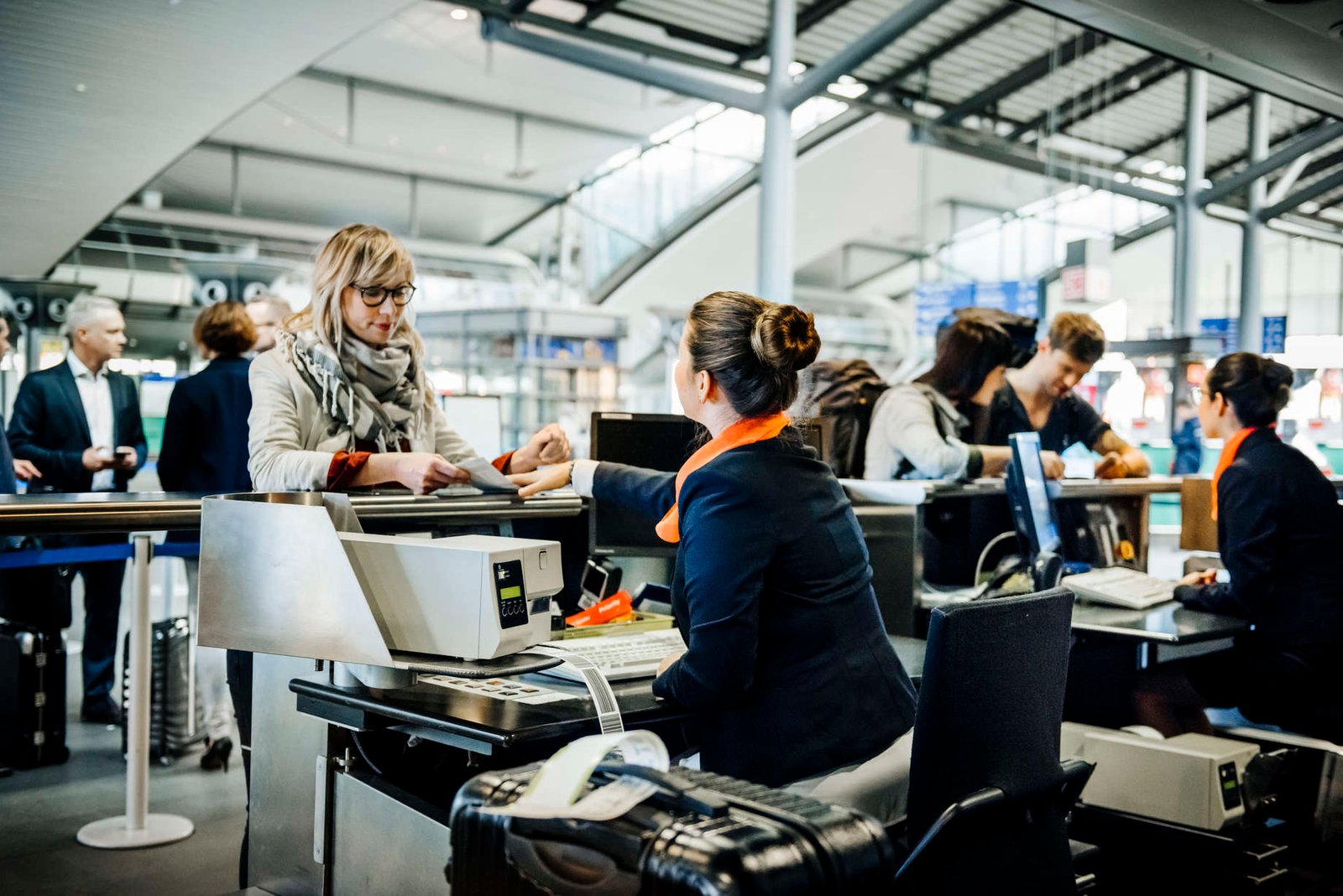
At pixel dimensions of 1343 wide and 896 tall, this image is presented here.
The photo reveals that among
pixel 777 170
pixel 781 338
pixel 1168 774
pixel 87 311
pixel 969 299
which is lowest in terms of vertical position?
pixel 1168 774

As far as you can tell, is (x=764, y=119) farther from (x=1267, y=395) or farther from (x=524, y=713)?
(x=524, y=713)

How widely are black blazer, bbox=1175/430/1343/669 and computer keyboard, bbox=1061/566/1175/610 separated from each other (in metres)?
0.16

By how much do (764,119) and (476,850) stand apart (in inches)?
325

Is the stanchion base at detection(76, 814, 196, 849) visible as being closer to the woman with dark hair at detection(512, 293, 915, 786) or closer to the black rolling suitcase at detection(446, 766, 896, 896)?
the woman with dark hair at detection(512, 293, 915, 786)

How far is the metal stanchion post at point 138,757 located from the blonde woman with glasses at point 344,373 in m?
1.07

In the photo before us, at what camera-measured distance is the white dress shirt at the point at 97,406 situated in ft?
15.3

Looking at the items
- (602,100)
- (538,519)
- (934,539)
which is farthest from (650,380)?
(538,519)

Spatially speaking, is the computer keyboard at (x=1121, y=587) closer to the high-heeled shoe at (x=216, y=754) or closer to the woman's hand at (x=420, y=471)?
the woman's hand at (x=420, y=471)

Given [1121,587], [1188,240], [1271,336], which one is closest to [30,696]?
[1121,587]

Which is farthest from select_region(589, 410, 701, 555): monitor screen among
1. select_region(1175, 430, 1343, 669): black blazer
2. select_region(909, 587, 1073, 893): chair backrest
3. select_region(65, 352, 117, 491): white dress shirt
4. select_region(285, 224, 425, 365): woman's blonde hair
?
select_region(65, 352, 117, 491): white dress shirt

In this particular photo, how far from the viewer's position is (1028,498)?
10.4 ft

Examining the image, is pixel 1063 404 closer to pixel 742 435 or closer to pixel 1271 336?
pixel 742 435

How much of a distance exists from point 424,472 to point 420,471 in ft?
0.04

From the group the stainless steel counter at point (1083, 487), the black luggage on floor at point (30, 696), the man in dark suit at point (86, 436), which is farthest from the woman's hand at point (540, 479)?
the man in dark suit at point (86, 436)
